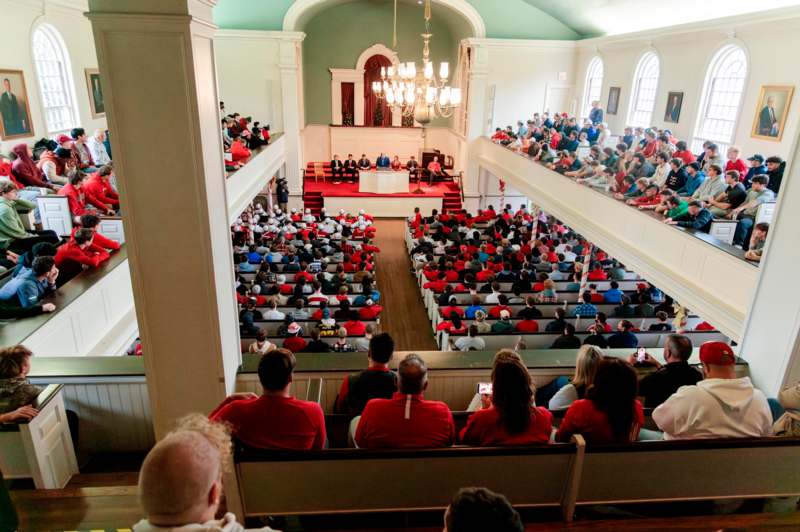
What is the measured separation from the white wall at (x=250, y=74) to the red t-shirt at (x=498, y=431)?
16676mm

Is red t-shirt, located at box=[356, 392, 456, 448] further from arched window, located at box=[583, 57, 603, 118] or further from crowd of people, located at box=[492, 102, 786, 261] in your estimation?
arched window, located at box=[583, 57, 603, 118]

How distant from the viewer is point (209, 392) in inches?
157

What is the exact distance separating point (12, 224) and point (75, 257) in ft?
4.88

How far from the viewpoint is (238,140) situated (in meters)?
12.8

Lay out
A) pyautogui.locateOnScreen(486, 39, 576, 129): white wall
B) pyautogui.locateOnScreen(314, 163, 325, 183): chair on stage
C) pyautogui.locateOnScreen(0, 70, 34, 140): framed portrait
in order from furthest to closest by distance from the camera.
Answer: pyautogui.locateOnScreen(314, 163, 325, 183): chair on stage < pyautogui.locateOnScreen(486, 39, 576, 129): white wall < pyautogui.locateOnScreen(0, 70, 34, 140): framed portrait

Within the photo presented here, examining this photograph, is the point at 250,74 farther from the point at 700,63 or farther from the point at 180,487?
the point at 180,487

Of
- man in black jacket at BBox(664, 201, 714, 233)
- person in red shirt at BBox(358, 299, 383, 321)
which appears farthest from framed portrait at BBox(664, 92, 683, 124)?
person in red shirt at BBox(358, 299, 383, 321)

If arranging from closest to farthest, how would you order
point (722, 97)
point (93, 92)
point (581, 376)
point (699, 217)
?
point (581, 376) < point (699, 217) < point (722, 97) < point (93, 92)

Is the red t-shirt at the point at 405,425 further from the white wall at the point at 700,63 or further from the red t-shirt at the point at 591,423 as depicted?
the white wall at the point at 700,63

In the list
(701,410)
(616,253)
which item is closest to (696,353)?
(701,410)

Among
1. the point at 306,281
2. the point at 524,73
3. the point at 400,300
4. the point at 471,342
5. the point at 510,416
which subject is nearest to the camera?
the point at 510,416

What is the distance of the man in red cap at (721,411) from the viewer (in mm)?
3062

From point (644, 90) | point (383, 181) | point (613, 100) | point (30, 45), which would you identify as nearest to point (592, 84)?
point (613, 100)

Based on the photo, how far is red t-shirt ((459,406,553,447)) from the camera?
2.83m
